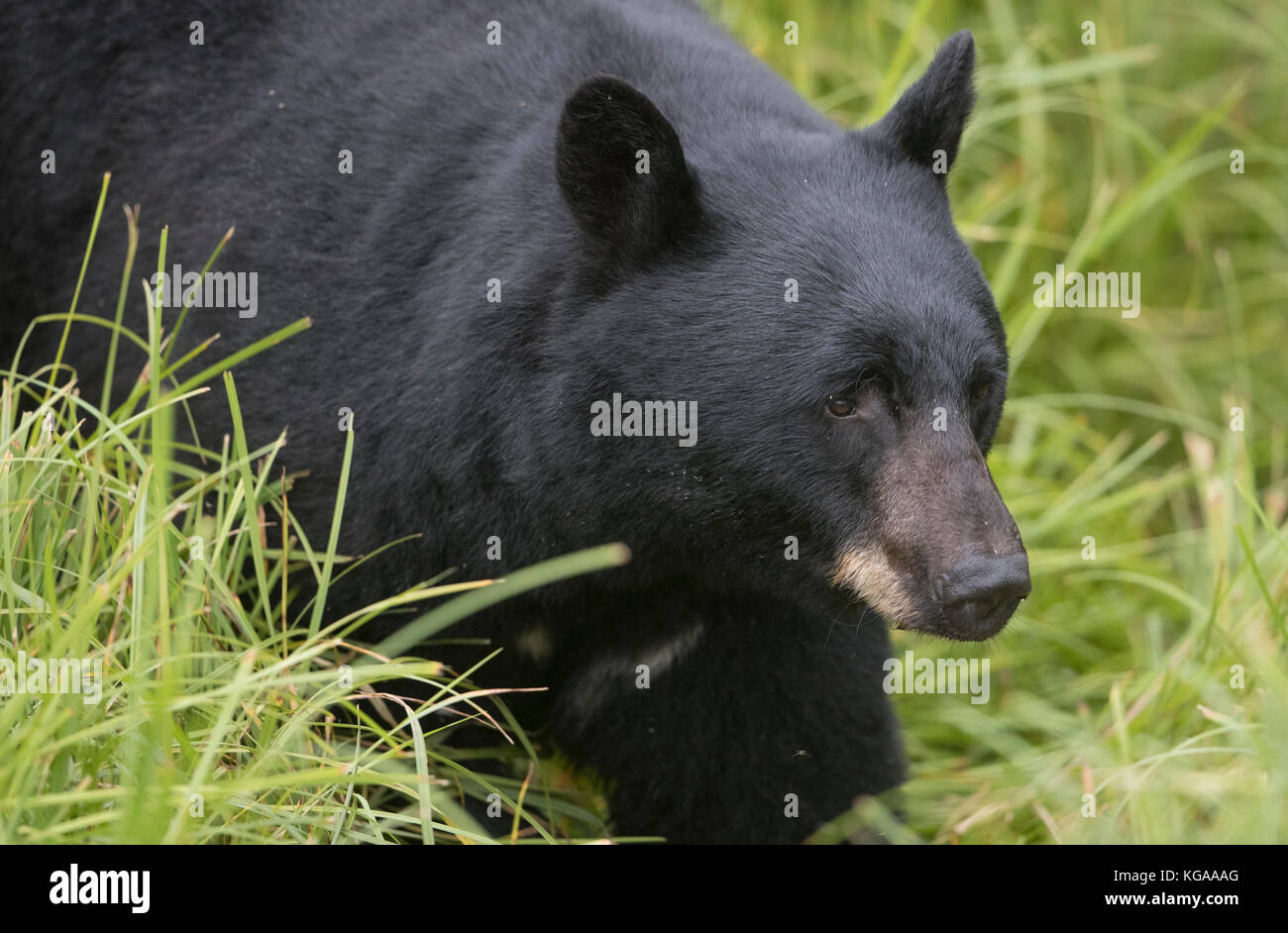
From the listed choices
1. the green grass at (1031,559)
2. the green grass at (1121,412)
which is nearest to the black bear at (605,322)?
the green grass at (1031,559)

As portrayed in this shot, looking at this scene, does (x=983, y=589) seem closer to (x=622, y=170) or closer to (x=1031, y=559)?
(x=622, y=170)

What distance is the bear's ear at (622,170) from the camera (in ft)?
11.4

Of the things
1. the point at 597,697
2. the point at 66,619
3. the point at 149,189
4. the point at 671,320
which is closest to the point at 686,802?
the point at 597,697

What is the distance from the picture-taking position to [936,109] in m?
3.94

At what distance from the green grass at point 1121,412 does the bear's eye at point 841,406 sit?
90 cm

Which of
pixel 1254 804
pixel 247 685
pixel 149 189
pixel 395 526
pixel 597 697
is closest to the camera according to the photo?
pixel 247 685

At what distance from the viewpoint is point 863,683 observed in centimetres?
435

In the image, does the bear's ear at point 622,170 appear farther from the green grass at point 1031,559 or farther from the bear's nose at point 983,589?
the bear's nose at point 983,589

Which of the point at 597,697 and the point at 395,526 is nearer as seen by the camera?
the point at 395,526

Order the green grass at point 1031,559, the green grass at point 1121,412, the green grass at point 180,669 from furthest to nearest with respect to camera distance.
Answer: the green grass at point 1121,412 < the green grass at point 1031,559 < the green grass at point 180,669

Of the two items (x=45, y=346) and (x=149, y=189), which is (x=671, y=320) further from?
(x=45, y=346)

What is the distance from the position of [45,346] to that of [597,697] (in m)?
2.05

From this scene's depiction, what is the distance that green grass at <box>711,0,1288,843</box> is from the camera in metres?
4.34

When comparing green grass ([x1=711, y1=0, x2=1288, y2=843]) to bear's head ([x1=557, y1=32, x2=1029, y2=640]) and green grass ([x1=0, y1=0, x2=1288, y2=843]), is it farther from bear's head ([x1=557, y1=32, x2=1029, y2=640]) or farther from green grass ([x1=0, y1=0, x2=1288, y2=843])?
bear's head ([x1=557, y1=32, x2=1029, y2=640])
